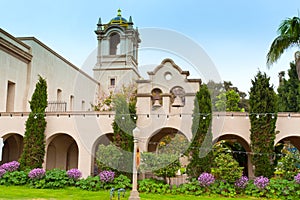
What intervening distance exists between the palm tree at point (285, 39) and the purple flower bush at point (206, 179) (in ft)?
22.1

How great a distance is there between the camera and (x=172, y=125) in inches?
679

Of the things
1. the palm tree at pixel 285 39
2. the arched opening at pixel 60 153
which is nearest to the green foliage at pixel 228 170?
the palm tree at pixel 285 39

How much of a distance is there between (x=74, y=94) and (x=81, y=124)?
40.8ft

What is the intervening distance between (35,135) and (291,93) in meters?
22.0

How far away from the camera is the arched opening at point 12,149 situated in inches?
800

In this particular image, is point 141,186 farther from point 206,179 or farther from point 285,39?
point 285,39

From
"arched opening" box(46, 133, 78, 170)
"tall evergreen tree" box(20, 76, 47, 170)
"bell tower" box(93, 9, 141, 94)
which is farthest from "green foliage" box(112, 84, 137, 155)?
"bell tower" box(93, 9, 141, 94)

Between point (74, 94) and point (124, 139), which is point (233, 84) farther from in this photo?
point (124, 139)

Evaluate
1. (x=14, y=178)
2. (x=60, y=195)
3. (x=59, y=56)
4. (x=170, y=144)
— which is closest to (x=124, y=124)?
(x=60, y=195)

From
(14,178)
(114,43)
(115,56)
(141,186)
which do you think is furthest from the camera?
(114,43)

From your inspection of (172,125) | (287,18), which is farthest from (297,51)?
(172,125)

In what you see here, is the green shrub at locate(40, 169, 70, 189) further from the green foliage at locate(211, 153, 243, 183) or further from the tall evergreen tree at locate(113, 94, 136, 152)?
the green foliage at locate(211, 153, 243, 183)

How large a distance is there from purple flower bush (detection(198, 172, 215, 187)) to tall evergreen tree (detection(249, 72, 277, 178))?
2260 millimetres

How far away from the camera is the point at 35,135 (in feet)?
56.3
